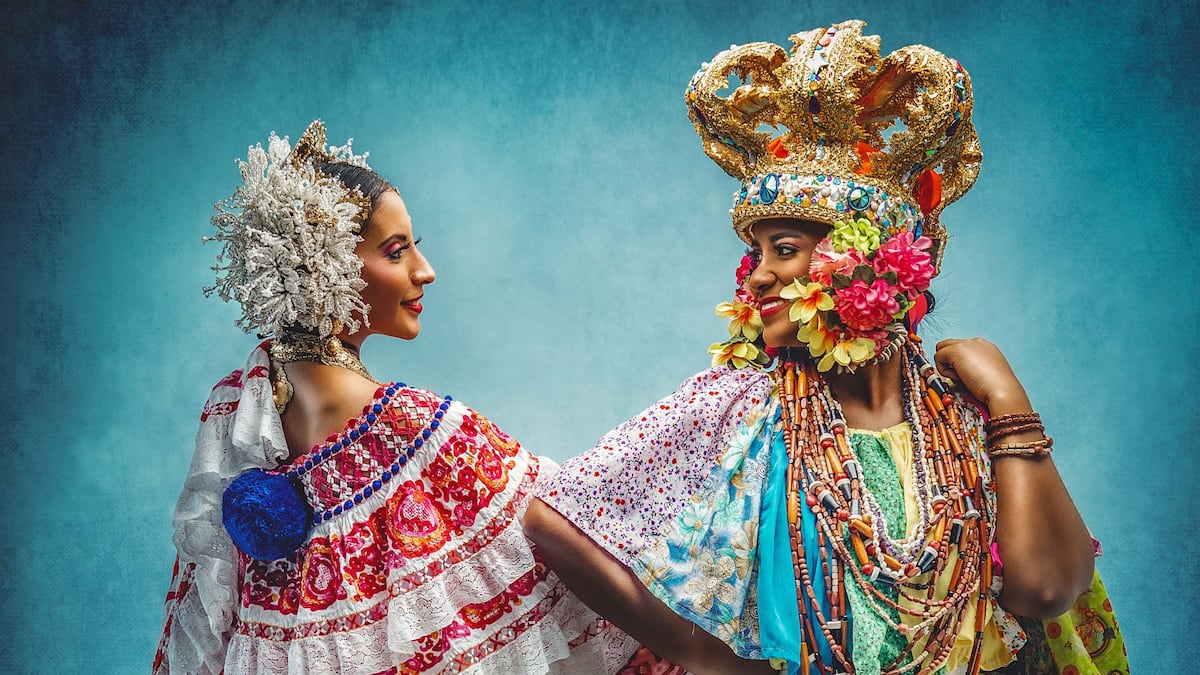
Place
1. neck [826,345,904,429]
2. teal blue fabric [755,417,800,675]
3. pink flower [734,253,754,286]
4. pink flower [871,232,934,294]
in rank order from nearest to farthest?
teal blue fabric [755,417,800,675]
pink flower [871,232,934,294]
neck [826,345,904,429]
pink flower [734,253,754,286]

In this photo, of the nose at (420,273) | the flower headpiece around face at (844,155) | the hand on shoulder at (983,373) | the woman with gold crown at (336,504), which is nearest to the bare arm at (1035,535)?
the hand on shoulder at (983,373)

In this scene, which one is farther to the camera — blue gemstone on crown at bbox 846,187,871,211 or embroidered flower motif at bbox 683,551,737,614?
blue gemstone on crown at bbox 846,187,871,211

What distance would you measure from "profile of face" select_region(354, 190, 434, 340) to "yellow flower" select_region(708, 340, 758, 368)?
2.05 feet

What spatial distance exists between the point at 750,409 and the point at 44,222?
2.51 metres

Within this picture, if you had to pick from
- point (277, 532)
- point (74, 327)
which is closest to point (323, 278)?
point (277, 532)

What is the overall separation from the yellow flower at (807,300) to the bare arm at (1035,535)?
0.38m

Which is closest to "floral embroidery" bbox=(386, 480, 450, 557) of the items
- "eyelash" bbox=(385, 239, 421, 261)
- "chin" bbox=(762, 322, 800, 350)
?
"eyelash" bbox=(385, 239, 421, 261)

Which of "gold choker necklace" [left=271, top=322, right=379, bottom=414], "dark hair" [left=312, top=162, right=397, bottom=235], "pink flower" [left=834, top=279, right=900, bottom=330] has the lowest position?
"pink flower" [left=834, top=279, right=900, bottom=330]

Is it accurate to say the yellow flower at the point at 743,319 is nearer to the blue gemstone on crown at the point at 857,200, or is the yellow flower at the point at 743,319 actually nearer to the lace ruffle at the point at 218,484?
the blue gemstone on crown at the point at 857,200

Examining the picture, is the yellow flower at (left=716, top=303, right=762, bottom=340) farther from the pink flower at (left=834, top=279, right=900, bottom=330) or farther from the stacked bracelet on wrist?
the stacked bracelet on wrist

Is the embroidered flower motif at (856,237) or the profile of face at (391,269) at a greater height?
the profile of face at (391,269)

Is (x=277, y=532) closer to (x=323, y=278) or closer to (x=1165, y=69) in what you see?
(x=323, y=278)

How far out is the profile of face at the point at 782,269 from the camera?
2.62m

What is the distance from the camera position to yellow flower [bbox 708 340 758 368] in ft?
8.95
